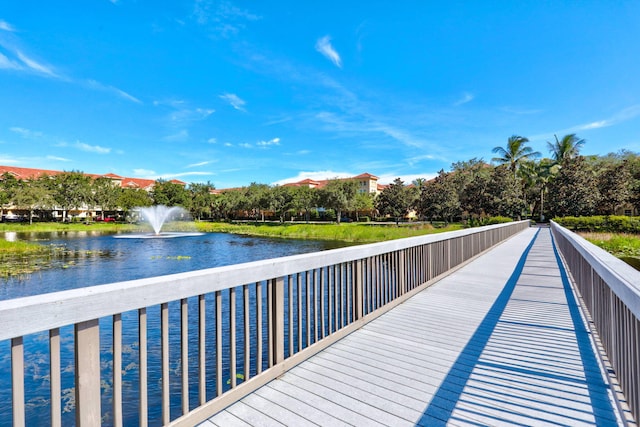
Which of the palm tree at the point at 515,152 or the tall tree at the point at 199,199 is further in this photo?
the tall tree at the point at 199,199

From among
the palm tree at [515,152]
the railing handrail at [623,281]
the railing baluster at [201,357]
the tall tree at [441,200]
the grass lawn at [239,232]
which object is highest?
the palm tree at [515,152]

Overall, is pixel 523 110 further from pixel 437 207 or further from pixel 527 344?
pixel 527 344

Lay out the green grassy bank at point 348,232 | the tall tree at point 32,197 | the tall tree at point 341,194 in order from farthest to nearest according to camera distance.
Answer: the tall tree at point 341,194
the tall tree at point 32,197
the green grassy bank at point 348,232

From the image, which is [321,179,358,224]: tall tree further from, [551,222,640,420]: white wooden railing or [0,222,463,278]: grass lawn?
[551,222,640,420]: white wooden railing

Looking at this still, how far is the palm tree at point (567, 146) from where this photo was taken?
1414 inches

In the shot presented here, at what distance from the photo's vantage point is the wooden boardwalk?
6.67 ft

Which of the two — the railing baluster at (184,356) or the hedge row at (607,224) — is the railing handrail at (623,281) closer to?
the railing baluster at (184,356)

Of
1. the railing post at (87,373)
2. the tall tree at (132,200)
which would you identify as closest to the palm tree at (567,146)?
the railing post at (87,373)

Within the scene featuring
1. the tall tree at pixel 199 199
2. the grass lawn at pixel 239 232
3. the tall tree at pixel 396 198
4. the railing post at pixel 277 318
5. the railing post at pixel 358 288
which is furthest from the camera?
the tall tree at pixel 199 199

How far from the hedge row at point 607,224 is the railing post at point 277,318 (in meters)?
27.5

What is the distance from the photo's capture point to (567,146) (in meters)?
36.0

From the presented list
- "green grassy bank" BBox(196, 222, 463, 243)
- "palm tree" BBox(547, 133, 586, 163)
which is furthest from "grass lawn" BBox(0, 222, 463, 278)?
"palm tree" BBox(547, 133, 586, 163)

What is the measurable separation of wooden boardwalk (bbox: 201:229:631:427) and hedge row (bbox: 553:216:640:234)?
23.8 metres

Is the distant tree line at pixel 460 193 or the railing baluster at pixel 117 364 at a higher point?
the distant tree line at pixel 460 193
